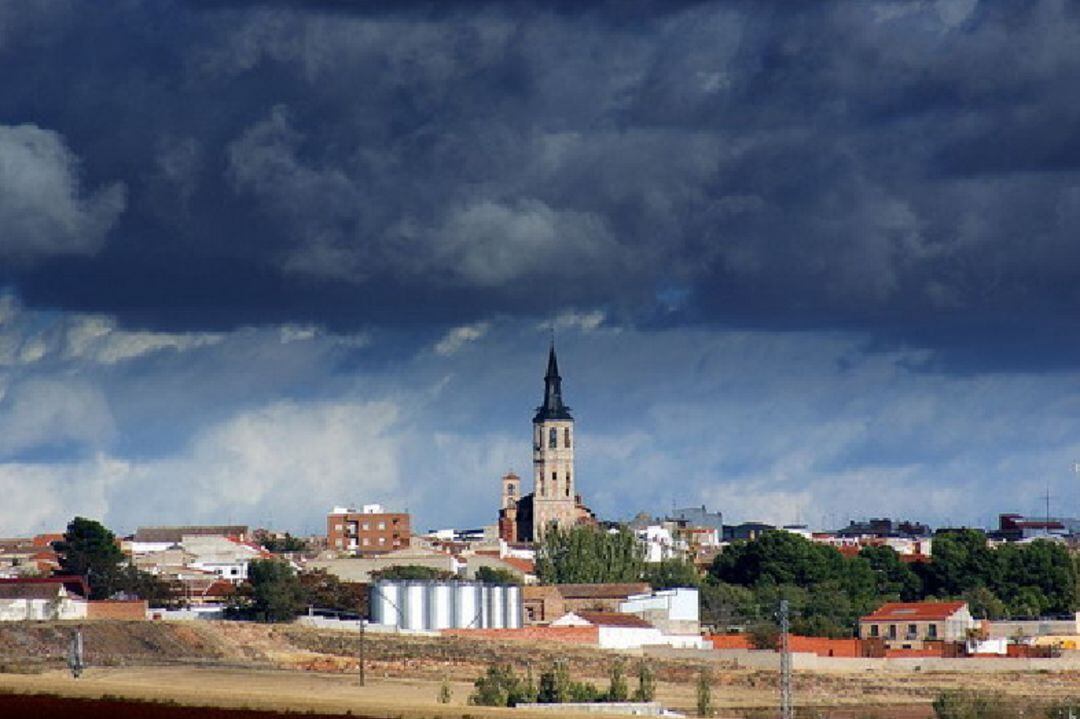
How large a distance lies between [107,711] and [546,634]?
98101 millimetres

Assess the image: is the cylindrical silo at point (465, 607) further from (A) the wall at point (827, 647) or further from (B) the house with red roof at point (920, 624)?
(B) the house with red roof at point (920, 624)

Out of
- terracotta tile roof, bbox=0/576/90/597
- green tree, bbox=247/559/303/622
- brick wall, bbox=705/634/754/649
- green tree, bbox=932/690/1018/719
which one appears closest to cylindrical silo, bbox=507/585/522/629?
brick wall, bbox=705/634/754/649

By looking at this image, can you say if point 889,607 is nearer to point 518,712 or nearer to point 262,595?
point 262,595

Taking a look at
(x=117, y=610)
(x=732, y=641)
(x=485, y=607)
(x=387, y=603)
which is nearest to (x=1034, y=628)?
(x=732, y=641)

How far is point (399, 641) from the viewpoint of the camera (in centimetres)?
15200

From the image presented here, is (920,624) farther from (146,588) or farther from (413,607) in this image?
(146,588)

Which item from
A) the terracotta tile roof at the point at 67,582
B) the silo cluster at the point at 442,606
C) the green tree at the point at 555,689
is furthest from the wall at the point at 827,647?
the green tree at the point at 555,689

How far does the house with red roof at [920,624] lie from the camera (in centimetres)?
17488

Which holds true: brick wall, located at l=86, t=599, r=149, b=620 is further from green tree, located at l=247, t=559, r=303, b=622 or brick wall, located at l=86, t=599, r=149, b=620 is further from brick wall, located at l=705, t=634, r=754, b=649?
brick wall, located at l=705, t=634, r=754, b=649

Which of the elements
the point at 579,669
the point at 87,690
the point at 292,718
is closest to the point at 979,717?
the point at 579,669

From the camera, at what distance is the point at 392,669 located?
448ft

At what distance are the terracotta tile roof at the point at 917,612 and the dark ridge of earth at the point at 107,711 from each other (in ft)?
377

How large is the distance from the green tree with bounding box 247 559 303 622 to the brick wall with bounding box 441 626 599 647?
10511 millimetres

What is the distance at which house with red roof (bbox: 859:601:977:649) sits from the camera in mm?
174875
